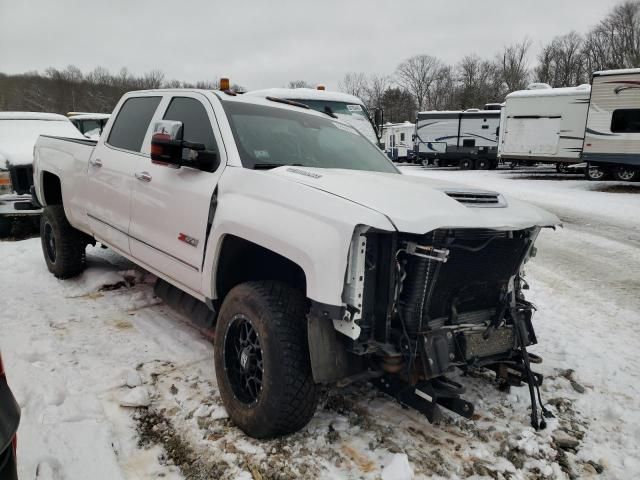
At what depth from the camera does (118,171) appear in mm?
4113

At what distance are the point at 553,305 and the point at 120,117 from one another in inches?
189

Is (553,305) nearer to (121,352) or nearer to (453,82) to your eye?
(121,352)

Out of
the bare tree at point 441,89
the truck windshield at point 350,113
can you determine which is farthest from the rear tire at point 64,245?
the bare tree at point 441,89

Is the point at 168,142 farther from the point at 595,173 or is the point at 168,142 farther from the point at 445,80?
the point at 445,80

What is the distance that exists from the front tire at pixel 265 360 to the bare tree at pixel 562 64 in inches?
2614

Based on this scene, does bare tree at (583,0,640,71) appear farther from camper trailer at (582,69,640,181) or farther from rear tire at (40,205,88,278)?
rear tire at (40,205,88,278)

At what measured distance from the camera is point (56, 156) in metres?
5.32

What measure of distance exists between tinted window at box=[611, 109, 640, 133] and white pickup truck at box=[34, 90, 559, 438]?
16115mm

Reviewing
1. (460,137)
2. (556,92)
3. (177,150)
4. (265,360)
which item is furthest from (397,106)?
(265,360)

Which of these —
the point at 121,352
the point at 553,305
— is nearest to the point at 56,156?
the point at 121,352

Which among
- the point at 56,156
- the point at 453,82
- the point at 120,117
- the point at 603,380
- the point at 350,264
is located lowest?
the point at 603,380

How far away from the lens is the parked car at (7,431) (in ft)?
5.07

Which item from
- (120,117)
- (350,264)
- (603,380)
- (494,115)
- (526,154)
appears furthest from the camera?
(494,115)

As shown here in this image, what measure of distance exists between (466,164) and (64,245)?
25874 mm
